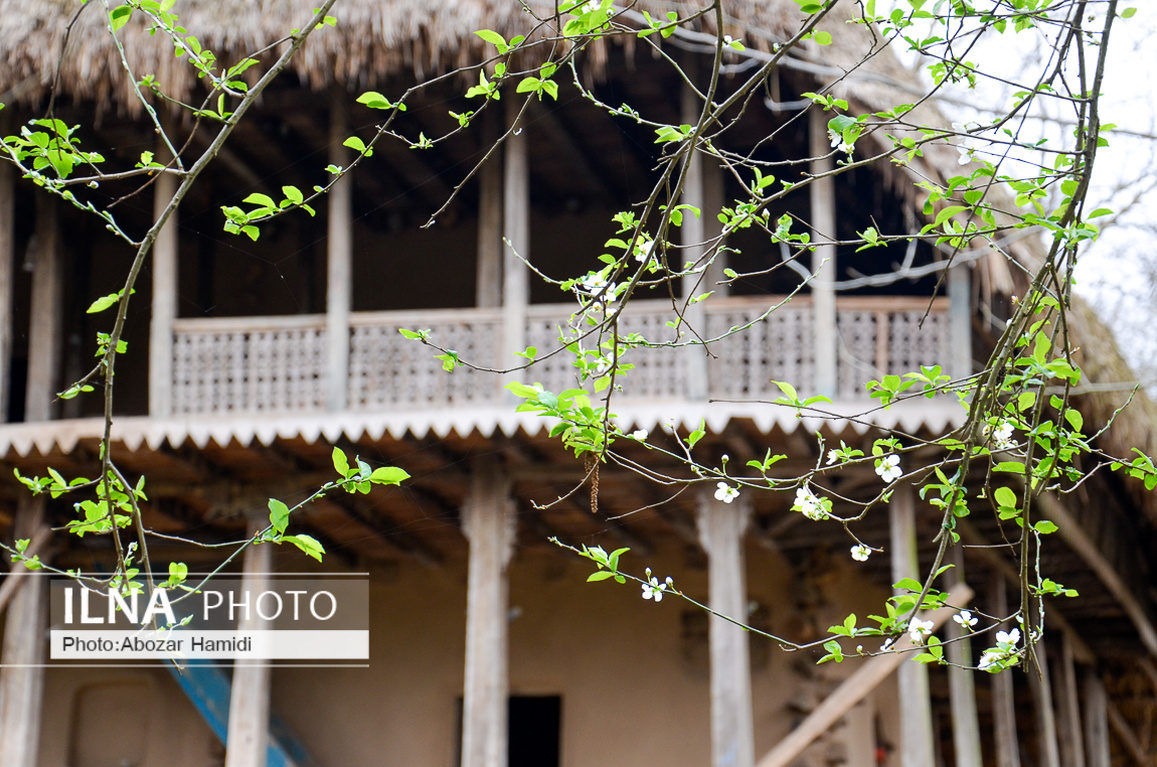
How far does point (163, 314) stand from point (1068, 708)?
800 cm

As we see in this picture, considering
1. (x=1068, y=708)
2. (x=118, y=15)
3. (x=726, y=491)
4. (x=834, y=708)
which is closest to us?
(x=118, y=15)

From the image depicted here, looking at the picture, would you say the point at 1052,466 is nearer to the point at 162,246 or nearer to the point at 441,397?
the point at 441,397

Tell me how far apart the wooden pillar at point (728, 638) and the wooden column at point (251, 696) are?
91.8 inches

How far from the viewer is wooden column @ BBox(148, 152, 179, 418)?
21.9 ft

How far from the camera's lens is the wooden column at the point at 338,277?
6.63m

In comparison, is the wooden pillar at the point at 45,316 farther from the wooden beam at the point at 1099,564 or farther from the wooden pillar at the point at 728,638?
the wooden beam at the point at 1099,564

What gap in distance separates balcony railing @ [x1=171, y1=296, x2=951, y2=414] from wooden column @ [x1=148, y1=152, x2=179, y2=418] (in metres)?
0.06

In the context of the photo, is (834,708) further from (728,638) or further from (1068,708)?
(1068,708)

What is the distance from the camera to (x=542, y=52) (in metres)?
6.41

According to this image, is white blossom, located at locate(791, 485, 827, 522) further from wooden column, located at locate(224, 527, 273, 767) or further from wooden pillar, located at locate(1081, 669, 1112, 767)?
wooden pillar, located at locate(1081, 669, 1112, 767)

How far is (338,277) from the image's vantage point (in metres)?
6.86

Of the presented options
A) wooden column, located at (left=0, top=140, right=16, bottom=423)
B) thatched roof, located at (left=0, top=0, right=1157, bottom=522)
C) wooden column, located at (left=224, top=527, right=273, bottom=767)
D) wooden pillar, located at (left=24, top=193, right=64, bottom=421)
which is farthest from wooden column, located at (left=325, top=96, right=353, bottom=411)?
wooden column, located at (left=0, top=140, right=16, bottom=423)

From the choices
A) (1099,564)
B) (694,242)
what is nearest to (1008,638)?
(694,242)

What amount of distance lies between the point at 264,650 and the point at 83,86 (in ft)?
9.89
